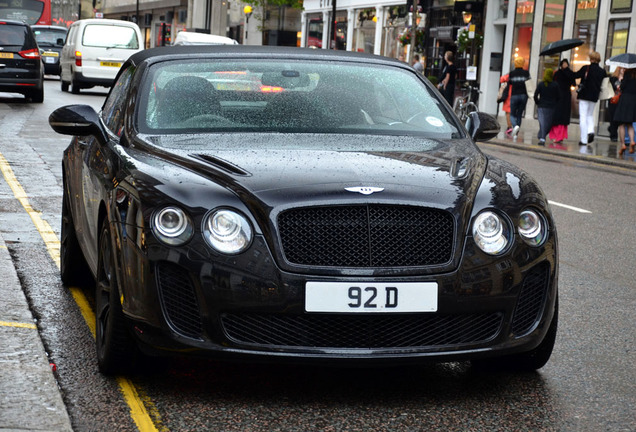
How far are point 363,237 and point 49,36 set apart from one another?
3921 cm

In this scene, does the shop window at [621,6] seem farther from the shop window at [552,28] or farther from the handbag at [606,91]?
the handbag at [606,91]

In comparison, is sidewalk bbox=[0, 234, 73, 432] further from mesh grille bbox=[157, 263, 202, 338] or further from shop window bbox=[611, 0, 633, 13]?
shop window bbox=[611, 0, 633, 13]

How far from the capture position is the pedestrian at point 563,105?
2320 cm

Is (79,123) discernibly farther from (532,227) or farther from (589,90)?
(589,90)

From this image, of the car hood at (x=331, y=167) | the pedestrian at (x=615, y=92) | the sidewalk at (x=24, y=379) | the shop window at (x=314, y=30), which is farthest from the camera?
the shop window at (x=314, y=30)

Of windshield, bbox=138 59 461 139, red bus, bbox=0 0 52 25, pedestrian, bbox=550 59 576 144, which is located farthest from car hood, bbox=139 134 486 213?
red bus, bbox=0 0 52 25

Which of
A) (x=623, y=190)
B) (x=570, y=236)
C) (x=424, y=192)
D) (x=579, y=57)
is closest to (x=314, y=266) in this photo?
(x=424, y=192)

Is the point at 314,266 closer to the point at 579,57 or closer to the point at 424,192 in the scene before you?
the point at 424,192

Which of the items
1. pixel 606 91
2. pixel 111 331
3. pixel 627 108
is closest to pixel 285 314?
pixel 111 331

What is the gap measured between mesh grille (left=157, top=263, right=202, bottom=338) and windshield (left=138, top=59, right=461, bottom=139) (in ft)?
3.92

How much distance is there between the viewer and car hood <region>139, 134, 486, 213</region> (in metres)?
4.30

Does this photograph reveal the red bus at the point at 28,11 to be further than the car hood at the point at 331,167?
Yes

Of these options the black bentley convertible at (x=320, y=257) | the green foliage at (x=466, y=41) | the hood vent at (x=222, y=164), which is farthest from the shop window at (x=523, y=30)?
the hood vent at (x=222, y=164)

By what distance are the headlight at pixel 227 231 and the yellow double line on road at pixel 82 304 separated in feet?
2.23
